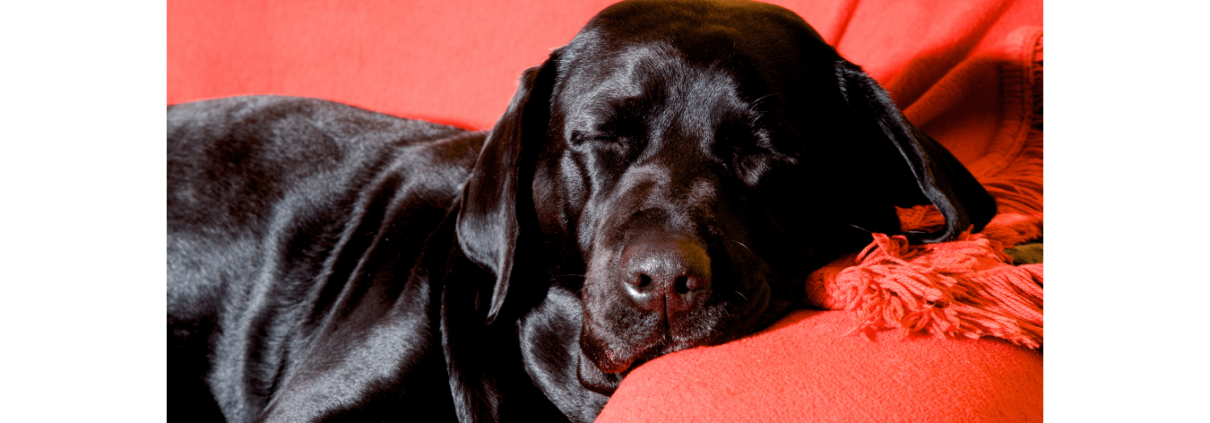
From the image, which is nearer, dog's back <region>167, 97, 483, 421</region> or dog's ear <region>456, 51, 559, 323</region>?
dog's ear <region>456, 51, 559, 323</region>

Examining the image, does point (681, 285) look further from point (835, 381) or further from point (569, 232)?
point (569, 232)

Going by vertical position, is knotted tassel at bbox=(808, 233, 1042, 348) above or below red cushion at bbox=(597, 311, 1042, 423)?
above

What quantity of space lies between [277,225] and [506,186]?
926mm

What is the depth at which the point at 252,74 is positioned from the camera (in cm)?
268

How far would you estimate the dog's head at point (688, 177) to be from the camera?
3.67ft

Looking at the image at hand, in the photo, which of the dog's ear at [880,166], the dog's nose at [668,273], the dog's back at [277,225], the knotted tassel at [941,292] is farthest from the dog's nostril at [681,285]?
the dog's back at [277,225]

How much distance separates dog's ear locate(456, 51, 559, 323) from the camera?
4.67 feet

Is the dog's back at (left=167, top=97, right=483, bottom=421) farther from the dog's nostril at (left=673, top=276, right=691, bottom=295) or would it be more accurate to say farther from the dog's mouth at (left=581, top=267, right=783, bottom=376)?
the dog's nostril at (left=673, top=276, right=691, bottom=295)

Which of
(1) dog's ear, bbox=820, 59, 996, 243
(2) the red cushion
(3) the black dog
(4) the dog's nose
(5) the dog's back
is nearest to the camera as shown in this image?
(2) the red cushion

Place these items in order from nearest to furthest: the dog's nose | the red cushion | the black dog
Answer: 1. the red cushion
2. the dog's nose
3. the black dog

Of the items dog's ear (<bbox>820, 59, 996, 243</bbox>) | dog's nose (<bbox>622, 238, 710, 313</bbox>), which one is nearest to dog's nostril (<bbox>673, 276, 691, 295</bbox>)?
dog's nose (<bbox>622, 238, 710, 313</bbox>)

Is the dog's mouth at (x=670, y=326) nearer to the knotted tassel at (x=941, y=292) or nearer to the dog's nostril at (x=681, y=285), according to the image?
the dog's nostril at (x=681, y=285)

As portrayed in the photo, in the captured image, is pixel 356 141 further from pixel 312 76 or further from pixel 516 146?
pixel 516 146

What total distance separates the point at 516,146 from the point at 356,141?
0.90 m
